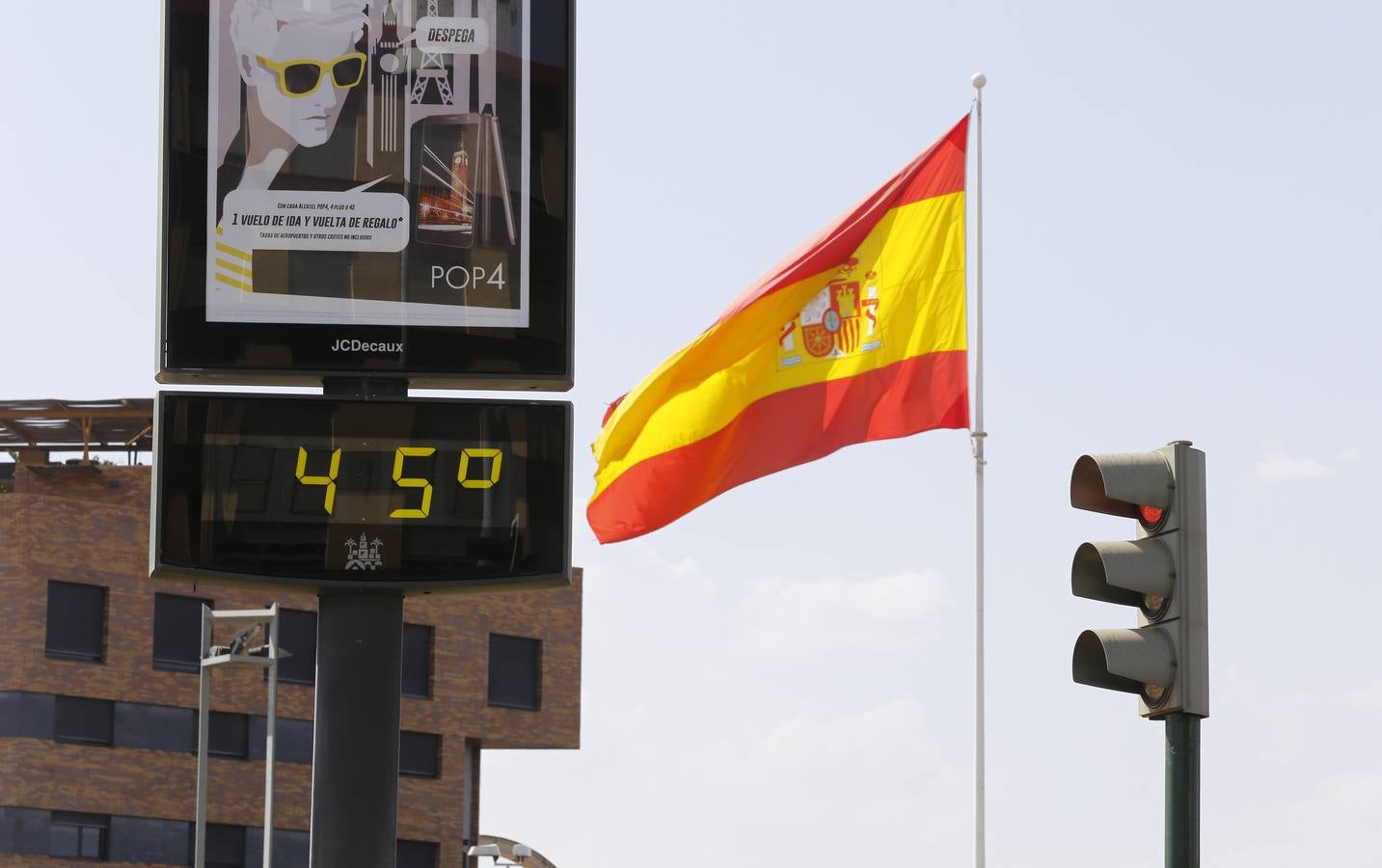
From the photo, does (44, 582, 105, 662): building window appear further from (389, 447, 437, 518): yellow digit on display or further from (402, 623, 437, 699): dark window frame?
(389, 447, 437, 518): yellow digit on display

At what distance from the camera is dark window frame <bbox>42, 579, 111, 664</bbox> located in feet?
175

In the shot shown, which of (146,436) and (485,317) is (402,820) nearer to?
(146,436)

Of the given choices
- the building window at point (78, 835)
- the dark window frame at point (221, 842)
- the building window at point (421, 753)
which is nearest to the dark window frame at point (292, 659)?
the building window at point (421, 753)

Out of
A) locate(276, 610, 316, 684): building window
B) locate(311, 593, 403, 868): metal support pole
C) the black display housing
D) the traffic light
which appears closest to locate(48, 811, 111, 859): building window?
locate(276, 610, 316, 684): building window

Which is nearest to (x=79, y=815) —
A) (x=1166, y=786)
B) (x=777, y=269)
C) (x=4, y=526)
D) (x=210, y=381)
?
(x=4, y=526)

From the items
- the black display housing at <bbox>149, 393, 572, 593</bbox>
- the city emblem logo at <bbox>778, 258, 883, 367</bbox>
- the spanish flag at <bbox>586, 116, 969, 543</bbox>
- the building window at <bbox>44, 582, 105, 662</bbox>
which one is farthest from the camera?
the building window at <bbox>44, 582, 105, 662</bbox>

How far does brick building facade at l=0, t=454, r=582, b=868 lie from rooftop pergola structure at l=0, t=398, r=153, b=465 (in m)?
0.63

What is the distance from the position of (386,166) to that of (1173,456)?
15.7 feet

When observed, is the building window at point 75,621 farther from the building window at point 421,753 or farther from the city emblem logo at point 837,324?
the city emblem logo at point 837,324

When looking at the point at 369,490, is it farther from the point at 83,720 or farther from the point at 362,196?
the point at 83,720

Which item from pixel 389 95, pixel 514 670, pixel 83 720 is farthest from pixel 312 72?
pixel 514 670

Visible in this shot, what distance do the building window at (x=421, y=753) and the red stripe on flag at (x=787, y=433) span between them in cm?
4060

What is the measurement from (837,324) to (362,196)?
896cm

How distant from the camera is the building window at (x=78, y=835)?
52312mm
